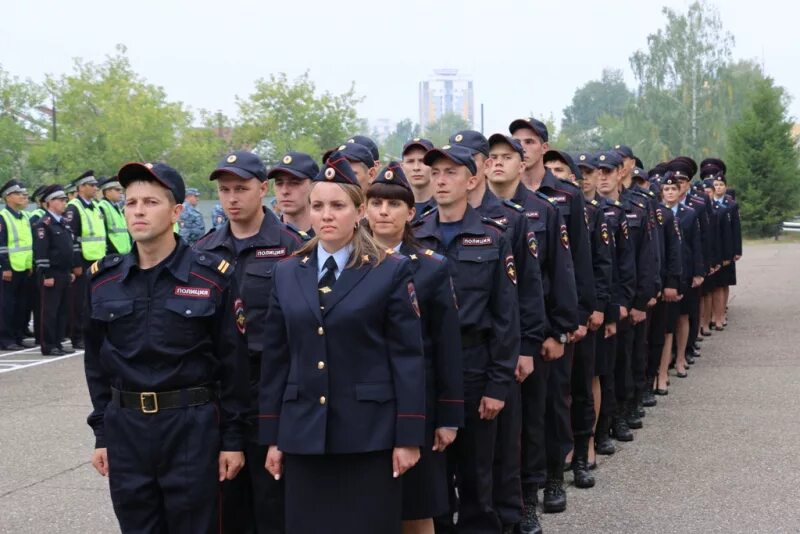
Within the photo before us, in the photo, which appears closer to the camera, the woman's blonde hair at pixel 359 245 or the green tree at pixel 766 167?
the woman's blonde hair at pixel 359 245

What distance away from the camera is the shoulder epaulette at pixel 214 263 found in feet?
14.4

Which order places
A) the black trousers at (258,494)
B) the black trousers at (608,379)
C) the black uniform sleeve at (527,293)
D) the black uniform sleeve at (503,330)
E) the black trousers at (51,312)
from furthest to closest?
the black trousers at (51,312) < the black trousers at (608,379) < the black uniform sleeve at (527,293) < the black uniform sleeve at (503,330) < the black trousers at (258,494)

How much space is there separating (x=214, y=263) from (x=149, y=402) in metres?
0.62

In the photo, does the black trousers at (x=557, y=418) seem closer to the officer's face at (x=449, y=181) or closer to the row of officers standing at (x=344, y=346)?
the row of officers standing at (x=344, y=346)

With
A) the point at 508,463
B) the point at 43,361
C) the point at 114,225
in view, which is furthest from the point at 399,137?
the point at 508,463

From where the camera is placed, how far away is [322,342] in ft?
13.0

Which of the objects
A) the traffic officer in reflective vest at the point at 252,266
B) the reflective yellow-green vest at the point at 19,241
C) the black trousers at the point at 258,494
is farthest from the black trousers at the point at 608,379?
the reflective yellow-green vest at the point at 19,241

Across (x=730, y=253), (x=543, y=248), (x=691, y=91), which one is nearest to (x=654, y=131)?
(x=691, y=91)

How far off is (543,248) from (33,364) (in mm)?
8963

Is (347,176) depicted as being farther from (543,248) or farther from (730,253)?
(730,253)

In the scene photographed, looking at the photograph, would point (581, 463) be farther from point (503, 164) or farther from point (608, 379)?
point (503, 164)

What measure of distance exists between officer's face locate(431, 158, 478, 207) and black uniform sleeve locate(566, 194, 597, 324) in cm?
164

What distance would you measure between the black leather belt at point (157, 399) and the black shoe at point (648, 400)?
656 cm

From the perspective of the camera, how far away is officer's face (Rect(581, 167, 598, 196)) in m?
8.36
